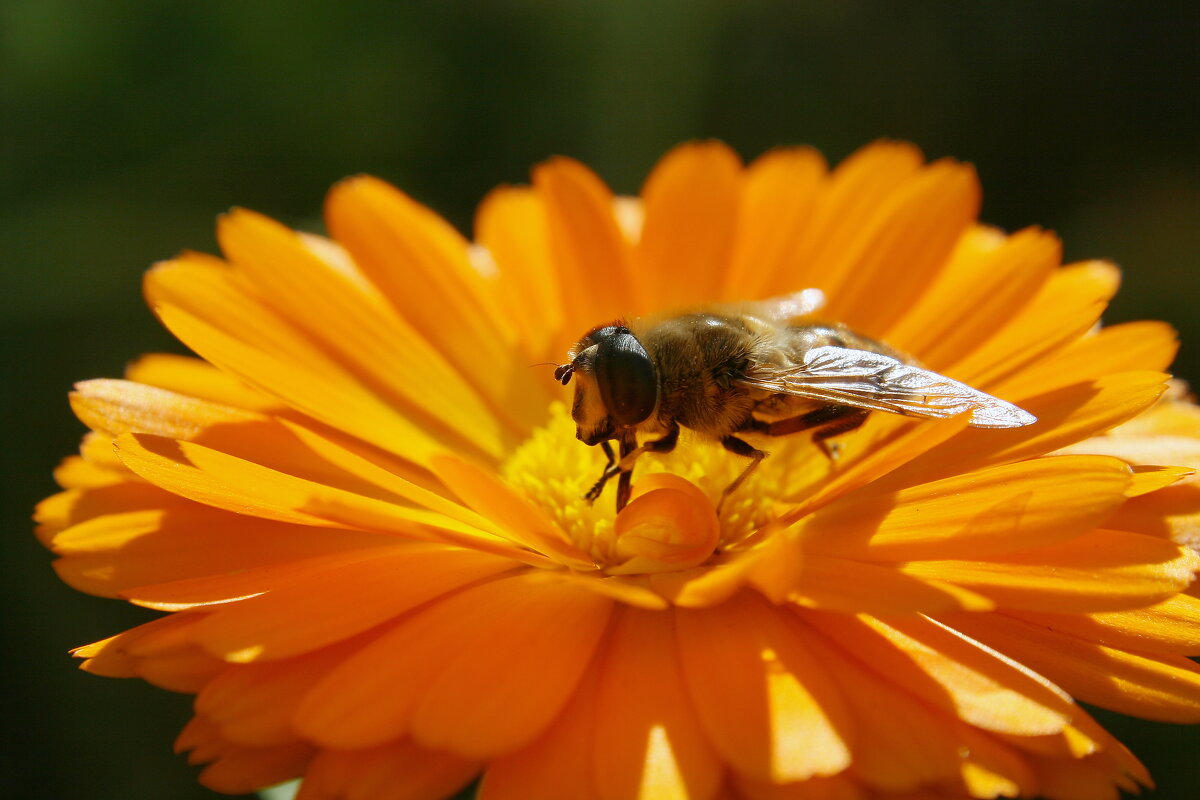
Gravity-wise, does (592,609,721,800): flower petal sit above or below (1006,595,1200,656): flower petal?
below

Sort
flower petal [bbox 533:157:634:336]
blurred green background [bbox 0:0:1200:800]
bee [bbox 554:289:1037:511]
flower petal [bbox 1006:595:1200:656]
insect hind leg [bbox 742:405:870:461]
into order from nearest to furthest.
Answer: flower petal [bbox 1006:595:1200:656], bee [bbox 554:289:1037:511], insect hind leg [bbox 742:405:870:461], flower petal [bbox 533:157:634:336], blurred green background [bbox 0:0:1200:800]

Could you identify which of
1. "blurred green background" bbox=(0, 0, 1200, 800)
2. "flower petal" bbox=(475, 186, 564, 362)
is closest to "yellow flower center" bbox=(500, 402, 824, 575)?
"flower petal" bbox=(475, 186, 564, 362)

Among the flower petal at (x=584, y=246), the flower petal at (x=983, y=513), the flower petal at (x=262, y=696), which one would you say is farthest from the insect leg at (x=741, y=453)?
the flower petal at (x=262, y=696)

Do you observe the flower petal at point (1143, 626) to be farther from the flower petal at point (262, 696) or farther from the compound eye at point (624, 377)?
the flower petal at point (262, 696)

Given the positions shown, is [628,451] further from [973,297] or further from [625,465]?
[973,297]

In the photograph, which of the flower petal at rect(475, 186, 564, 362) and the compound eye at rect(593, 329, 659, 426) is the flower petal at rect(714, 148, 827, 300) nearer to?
the flower petal at rect(475, 186, 564, 362)

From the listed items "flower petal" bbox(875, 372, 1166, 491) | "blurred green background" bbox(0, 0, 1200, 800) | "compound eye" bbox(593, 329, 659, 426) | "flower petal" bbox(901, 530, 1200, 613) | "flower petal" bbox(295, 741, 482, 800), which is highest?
"blurred green background" bbox(0, 0, 1200, 800)

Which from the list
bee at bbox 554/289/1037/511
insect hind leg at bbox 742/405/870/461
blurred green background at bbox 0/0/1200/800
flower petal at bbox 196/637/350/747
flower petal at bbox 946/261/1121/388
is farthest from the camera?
blurred green background at bbox 0/0/1200/800

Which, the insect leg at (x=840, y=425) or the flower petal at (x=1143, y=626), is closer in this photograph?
the flower petal at (x=1143, y=626)
